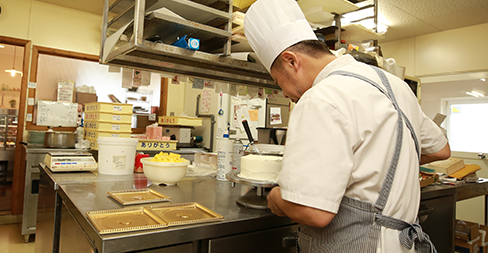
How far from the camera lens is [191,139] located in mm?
4645

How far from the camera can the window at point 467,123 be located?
4.95 metres

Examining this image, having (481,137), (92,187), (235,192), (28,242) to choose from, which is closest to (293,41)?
(235,192)

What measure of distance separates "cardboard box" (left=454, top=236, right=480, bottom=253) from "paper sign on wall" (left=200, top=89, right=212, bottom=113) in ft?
11.4

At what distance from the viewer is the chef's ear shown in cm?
112

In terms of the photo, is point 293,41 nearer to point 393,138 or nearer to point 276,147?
point 393,138

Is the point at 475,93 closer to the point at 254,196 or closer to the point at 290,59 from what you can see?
the point at 254,196

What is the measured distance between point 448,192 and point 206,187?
185cm

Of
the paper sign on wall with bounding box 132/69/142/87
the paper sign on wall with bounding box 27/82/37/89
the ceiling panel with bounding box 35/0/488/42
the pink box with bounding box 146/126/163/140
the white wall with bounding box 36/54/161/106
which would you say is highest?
the ceiling panel with bounding box 35/0/488/42

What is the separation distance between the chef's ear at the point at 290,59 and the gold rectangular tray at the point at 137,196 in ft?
2.68

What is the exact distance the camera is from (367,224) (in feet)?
3.07

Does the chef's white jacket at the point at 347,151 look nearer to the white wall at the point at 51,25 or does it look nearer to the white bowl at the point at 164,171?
the white bowl at the point at 164,171

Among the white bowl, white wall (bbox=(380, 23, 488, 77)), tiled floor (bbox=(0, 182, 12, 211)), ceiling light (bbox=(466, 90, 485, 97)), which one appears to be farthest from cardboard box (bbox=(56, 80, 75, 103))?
ceiling light (bbox=(466, 90, 485, 97))

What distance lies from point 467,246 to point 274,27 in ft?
9.03

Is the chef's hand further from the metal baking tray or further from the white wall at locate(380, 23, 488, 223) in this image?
the white wall at locate(380, 23, 488, 223)
